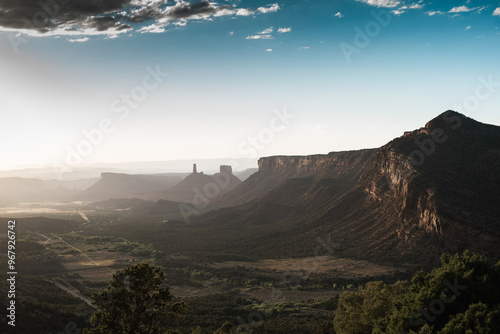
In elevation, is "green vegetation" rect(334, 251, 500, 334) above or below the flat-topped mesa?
below

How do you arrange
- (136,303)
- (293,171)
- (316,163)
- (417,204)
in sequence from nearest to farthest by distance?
(136,303)
(417,204)
(316,163)
(293,171)

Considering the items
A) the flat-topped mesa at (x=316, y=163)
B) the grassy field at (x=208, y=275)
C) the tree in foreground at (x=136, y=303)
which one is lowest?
the grassy field at (x=208, y=275)

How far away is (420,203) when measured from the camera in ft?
221

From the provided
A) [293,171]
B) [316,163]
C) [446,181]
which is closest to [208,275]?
[446,181]

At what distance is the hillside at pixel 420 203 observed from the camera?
59.0 metres

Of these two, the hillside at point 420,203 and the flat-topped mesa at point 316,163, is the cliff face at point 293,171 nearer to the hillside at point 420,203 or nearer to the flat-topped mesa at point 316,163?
the flat-topped mesa at point 316,163

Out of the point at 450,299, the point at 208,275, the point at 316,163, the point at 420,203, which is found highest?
the point at 316,163

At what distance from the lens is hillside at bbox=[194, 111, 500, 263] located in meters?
59.0

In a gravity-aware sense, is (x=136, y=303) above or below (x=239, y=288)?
above

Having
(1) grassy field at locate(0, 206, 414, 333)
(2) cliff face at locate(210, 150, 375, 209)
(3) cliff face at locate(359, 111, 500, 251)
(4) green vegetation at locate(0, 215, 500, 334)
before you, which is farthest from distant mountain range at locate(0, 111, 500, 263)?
(4) green vegetation at locate(0, 215, 500, 334)

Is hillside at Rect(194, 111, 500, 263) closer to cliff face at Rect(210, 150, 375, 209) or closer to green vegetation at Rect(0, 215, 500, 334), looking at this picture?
green vegetation at Rect(0, 215, 500, 334)

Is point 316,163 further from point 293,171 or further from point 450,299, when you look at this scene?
point 450,299

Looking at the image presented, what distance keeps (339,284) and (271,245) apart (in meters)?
31.0

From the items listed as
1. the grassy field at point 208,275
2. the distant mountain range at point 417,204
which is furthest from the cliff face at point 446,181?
the grassy field at point 208,275
